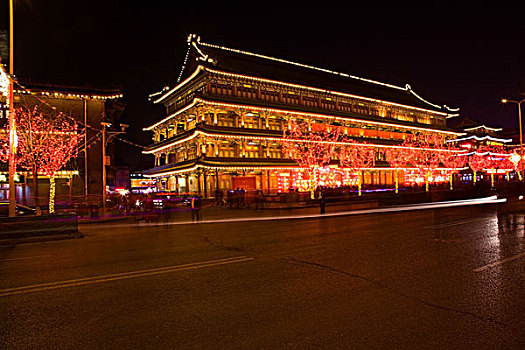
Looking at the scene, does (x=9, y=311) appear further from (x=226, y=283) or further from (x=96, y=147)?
(x=96, y=147)

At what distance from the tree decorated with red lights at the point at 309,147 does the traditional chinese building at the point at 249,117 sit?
4.69ft

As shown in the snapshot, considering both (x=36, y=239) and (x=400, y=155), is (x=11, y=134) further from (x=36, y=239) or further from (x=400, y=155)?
(x=400, y=155)

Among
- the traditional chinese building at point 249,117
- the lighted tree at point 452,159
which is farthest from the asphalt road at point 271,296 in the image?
the lighted tree at point 452,159

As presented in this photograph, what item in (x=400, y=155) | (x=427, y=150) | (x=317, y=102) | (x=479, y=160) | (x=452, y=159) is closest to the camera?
(x=317, y=102)

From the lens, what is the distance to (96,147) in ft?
122

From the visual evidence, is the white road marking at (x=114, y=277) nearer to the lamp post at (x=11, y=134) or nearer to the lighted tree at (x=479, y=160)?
the lamp post at (x=11, y=134)

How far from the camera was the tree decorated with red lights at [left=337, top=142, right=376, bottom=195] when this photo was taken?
49.1 meters

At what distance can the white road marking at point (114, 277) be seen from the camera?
6.31 metres

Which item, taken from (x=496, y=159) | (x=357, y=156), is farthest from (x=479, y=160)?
(x=357, y=156)

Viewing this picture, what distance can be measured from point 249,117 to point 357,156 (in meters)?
17.8

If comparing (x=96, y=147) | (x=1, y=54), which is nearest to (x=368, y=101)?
(x=96, y=147)

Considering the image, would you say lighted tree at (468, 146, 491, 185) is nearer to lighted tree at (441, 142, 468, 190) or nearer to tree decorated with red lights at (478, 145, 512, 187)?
tree decorated with red lights at (478, 145, 512, 187)

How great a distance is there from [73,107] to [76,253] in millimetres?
30104

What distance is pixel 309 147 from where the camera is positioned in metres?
37.2
